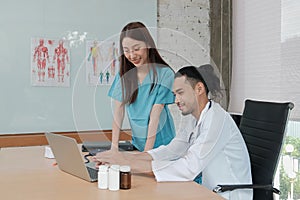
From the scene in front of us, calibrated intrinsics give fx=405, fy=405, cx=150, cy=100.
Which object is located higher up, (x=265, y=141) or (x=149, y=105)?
(x=149, y=105)

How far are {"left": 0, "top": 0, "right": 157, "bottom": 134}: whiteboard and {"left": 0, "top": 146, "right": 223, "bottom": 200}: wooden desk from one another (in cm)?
153

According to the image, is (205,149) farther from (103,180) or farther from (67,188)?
(67,188)

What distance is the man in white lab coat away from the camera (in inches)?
62.4

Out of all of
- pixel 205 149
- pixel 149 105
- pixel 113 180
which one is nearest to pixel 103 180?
Result: pixel 113 180

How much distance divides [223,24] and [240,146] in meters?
2.25

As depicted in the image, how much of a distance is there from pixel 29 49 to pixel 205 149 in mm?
2212

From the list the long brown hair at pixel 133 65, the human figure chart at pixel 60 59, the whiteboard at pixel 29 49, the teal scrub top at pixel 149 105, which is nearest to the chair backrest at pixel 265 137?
the teal scrub top at pixel 149 105

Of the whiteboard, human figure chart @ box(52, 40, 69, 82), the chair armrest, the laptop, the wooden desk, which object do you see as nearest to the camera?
the wooden desk

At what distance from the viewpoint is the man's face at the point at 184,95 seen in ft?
5.57

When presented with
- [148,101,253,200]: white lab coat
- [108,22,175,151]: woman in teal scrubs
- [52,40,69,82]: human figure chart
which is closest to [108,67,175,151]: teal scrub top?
[108,22,175,151]: woman in teal scrubs

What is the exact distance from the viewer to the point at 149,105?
6.14 ft

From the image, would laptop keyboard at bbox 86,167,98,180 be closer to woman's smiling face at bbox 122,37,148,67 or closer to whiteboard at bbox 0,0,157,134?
woman's smiling face at bbox 122,37,148,67

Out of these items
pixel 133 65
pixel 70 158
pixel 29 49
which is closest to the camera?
pixel 70 158

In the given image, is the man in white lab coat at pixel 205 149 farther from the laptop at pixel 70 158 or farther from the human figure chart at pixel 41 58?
the human figure chart at pixel 41 58
